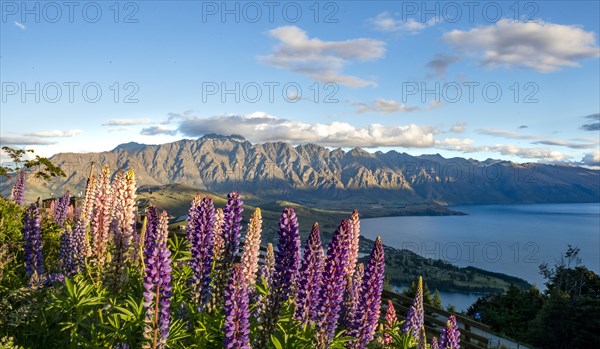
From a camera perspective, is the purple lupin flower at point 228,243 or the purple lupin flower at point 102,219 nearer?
the purple lupin flower at point 228,243

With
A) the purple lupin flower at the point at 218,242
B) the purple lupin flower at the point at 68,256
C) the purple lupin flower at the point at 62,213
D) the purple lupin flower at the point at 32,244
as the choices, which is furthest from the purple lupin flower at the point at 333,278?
the purple lupin flower at the point at 62,213

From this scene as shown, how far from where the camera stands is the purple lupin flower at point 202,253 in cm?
697

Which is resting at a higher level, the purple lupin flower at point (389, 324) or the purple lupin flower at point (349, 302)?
the purple lupin flower at point (349, 302)

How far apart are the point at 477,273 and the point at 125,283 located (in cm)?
19619

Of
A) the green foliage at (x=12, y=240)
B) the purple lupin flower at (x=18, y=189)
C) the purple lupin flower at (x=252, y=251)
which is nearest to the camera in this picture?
the purple lupin flower at (x=252, y=251)

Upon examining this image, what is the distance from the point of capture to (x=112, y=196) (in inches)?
317

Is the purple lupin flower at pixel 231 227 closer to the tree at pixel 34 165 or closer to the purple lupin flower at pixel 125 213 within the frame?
the purple lupin flower at pixel 125 213

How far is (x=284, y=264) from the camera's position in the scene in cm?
677

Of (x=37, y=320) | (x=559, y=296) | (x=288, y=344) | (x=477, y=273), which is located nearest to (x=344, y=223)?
(x=288, y=344)

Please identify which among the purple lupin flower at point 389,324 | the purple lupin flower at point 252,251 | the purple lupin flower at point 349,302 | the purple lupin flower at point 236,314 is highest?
the purple lupin flower at point 252,251

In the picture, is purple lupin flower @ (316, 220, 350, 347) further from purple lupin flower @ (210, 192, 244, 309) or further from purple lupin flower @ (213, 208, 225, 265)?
purple lupin flower @ (213, 208, 225, 265)

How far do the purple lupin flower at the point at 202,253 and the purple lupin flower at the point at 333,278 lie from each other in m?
1.85

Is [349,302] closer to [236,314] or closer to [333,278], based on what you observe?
→ [333,278]

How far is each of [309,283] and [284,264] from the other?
48 centimetres
